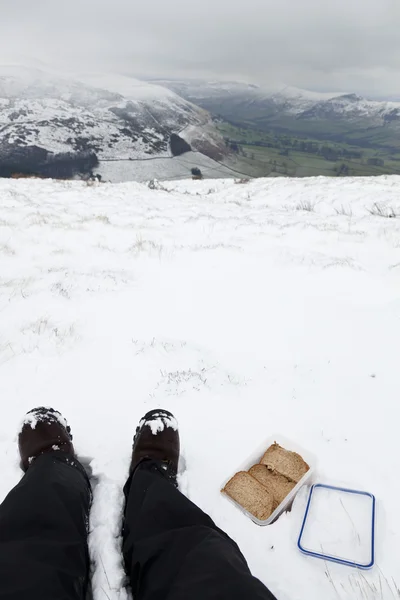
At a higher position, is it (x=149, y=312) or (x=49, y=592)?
(x=149, y=312)

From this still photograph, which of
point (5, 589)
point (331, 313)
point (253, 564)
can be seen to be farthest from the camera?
point (331, 313)

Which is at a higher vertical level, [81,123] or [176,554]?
[81,123]

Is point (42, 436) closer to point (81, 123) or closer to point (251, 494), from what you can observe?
point (251, 494)

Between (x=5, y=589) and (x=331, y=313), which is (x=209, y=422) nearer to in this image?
(x=5, y=589)

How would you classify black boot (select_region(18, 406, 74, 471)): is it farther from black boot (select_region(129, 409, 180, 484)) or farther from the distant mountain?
the distant mountain

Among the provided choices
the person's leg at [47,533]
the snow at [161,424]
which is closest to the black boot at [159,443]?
the snow at [161,424]

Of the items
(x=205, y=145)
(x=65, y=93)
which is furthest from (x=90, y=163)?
(x=65, y=93)

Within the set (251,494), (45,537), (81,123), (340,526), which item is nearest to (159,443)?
(251,494)
